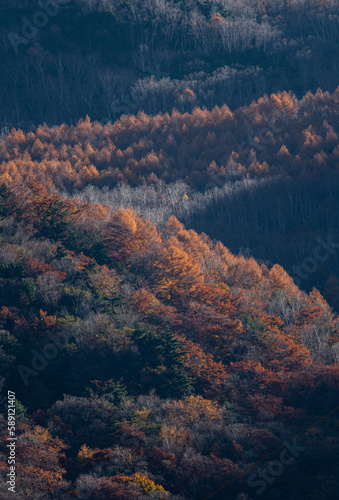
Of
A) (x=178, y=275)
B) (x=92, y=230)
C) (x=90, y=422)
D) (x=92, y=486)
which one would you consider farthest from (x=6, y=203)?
(x=92, y=486)

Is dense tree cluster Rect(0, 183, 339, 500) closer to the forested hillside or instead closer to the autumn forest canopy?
the autumn forest canopy

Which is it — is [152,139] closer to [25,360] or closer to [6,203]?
[6,203]

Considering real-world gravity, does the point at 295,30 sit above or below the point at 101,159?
above

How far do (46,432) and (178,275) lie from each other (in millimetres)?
35229

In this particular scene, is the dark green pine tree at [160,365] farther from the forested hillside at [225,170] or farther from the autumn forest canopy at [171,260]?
the forested hillside at [225,170]

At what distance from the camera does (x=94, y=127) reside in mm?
157125
